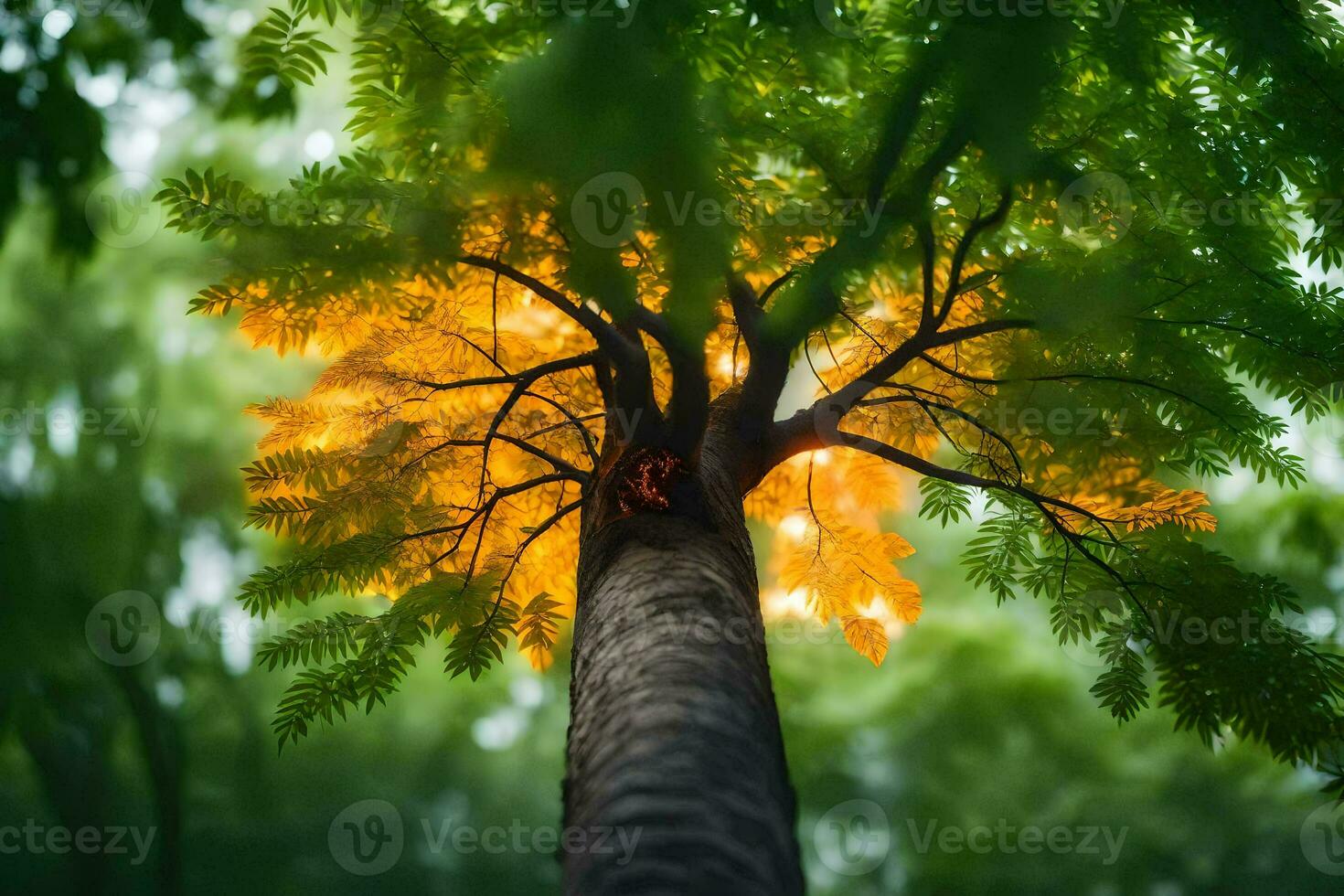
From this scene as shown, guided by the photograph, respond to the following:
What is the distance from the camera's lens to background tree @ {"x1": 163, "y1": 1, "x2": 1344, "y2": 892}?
131 cm

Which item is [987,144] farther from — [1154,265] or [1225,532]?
[1225,532]

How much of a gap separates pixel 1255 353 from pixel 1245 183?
41cm

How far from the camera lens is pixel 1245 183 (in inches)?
84.2

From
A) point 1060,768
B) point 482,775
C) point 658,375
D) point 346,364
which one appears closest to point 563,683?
point 482,775

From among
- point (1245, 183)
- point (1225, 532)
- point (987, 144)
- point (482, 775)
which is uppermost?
point (1225, 532)
